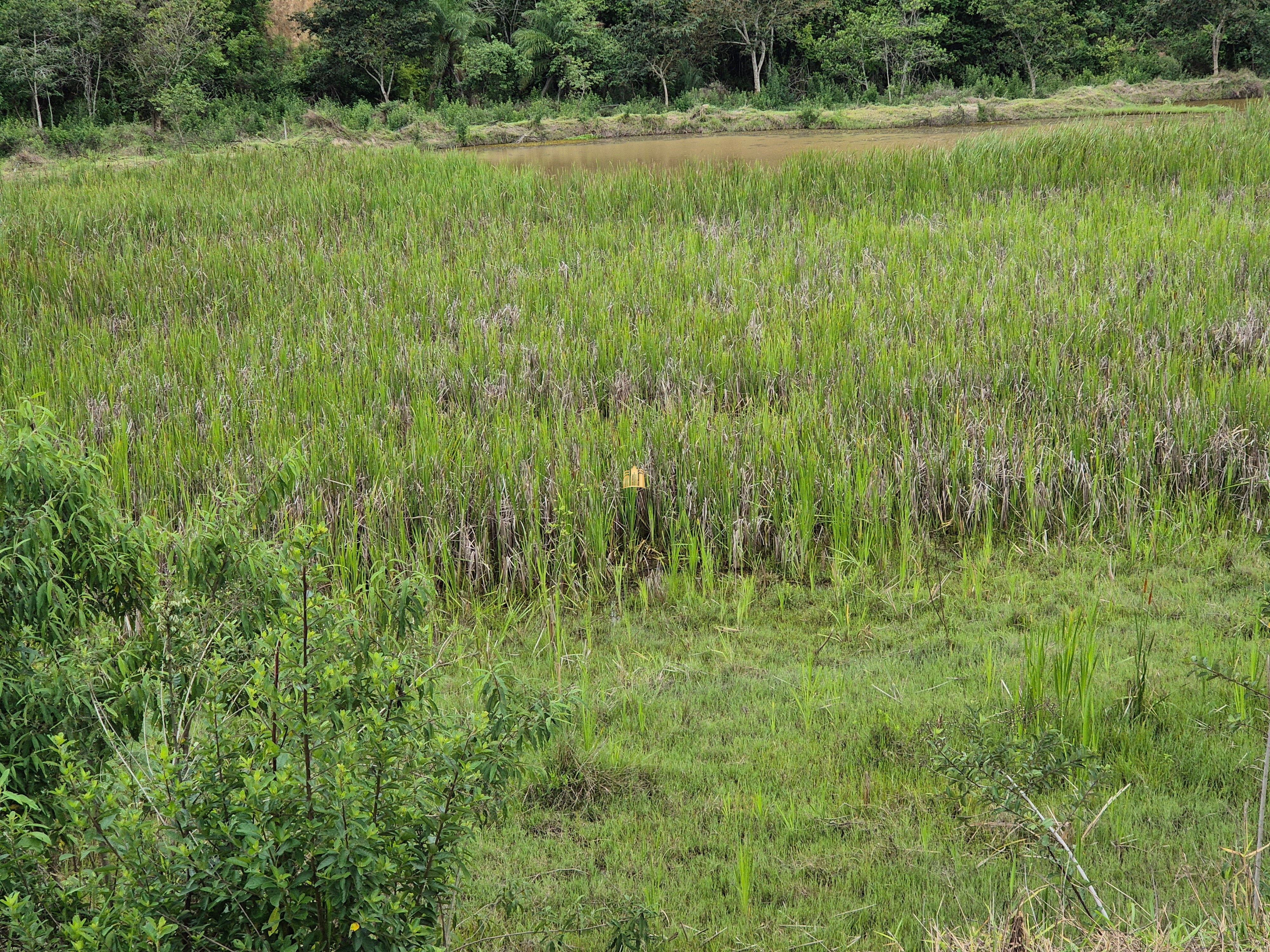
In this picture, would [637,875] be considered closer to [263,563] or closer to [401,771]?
[401,771]

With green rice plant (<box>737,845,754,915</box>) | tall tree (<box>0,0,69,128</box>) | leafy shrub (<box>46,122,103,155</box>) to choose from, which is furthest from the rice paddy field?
tall tree (<box>0,0,69,128</box>)

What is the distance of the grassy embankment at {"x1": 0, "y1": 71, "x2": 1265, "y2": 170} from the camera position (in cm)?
2291

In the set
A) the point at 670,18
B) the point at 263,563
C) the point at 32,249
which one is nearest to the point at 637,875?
the point at 263,563

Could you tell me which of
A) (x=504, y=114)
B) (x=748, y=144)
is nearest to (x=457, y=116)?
(x=504, y=114)

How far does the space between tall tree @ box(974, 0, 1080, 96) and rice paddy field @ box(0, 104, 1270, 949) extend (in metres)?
22.3

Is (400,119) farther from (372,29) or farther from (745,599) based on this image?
(745,599)

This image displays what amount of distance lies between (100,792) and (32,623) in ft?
1.47

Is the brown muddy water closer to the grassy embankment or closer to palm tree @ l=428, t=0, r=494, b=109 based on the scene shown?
the grassy embankment

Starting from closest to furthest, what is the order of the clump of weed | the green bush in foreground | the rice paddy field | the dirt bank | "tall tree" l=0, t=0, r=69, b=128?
the green bush in foreground → the rice paddy field → the clump of weed → the dirt bank → "tall tree" l=0, t=0, r=69, b=128

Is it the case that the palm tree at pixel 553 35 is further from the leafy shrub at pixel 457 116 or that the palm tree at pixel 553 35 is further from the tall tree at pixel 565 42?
the leafy shrub at pixel 457 116

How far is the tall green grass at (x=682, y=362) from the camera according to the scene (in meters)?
4.09

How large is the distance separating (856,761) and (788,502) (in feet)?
5.35

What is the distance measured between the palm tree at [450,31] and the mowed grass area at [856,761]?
30.4m

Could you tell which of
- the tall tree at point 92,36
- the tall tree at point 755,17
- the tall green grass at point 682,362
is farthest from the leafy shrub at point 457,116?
the tall green grass at point 682,362
